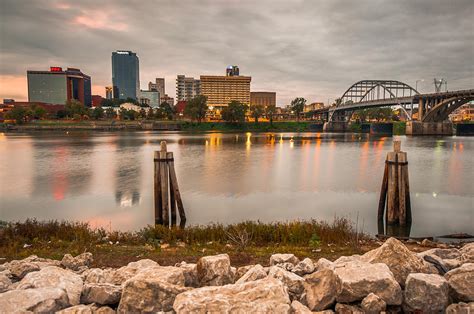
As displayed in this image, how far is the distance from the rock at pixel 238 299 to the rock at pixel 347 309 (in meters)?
1.05

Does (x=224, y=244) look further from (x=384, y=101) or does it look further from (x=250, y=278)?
(x=384, y=101)

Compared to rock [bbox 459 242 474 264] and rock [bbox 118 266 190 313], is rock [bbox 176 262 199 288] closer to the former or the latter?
rock [bbox 118 266 190 313]

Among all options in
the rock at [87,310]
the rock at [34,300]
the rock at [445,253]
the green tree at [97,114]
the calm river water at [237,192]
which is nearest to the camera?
the rock at [34,300]

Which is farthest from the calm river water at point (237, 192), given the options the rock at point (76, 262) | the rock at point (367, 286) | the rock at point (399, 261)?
the rock at point (367, 286)

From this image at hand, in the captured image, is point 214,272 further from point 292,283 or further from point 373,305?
point 373,305

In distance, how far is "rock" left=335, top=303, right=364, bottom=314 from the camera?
503cm

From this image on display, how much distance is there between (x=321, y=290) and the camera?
205 inches

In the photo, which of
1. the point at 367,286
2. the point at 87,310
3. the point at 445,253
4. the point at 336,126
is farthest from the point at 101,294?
the point at 336,126

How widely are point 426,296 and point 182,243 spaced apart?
7.79 meters

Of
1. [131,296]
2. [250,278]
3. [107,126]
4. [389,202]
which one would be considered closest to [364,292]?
[250,278]

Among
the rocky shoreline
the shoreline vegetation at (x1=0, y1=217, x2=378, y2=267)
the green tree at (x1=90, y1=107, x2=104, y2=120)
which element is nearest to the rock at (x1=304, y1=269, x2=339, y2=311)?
the rocky shoreline

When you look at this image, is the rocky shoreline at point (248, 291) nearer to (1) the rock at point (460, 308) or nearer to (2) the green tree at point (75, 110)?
(1) the rock at point (460, 308)

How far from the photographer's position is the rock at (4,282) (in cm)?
563

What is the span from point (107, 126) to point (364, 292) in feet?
534
